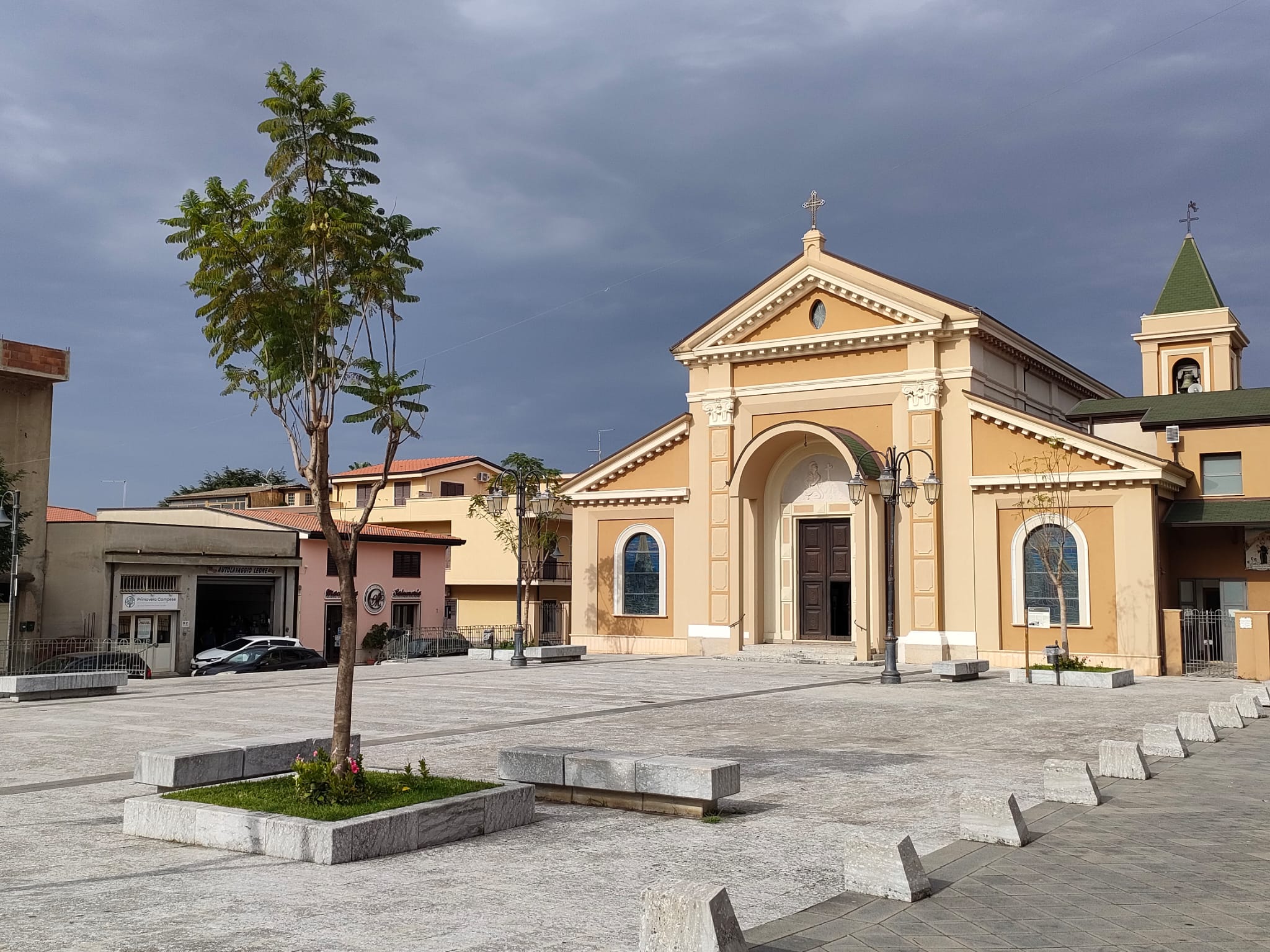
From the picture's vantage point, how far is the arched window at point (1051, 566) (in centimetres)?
2964

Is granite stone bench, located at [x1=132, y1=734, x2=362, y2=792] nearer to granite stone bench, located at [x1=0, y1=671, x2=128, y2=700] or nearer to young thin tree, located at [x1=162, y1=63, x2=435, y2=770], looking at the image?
young thin tree, located at [x1=162, y1=63, x2=435, y2=770]

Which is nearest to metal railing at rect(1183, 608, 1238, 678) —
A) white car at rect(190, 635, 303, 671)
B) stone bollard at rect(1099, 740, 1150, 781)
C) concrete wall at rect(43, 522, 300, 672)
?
stone bollard at rect(1099, 740, 1150, 781)

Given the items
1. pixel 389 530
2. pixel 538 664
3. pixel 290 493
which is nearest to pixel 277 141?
pixel 538 664

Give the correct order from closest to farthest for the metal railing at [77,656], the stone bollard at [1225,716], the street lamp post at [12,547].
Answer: the stone bollard at [1225,716]
the metal railing at [77,656]
the street lamp post at [12,547]

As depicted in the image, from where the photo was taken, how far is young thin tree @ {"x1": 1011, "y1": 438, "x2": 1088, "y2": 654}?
2972 centimetres

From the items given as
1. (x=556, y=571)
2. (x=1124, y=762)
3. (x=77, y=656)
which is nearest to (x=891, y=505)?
(x=1124, y=762)

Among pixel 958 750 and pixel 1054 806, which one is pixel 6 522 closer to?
pixel 958 750

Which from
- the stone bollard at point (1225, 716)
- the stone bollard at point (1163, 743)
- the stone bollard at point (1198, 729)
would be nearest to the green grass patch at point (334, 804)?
the stone bollard at point (1163, 743)

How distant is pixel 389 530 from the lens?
47.8 m

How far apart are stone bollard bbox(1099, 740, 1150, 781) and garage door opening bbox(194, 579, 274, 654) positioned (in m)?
35.7

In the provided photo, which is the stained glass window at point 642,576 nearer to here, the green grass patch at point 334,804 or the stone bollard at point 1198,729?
the stone bollard at point 1198,729

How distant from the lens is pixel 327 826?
768 centimetres

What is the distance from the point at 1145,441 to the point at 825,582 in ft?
35.8

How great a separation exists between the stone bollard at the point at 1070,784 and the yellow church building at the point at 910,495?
15957 mm
